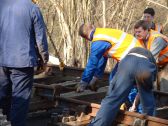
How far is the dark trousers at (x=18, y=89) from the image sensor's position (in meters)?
5.50

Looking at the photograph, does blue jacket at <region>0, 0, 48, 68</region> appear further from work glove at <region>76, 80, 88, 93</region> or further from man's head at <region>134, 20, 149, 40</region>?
man's head at <region>134, 20, 149, 40</region>

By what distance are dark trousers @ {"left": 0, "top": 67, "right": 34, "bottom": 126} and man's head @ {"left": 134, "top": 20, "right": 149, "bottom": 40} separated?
6.23ft

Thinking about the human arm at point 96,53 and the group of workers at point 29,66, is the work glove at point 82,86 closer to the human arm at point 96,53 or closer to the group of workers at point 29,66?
the human arm at point 96,53

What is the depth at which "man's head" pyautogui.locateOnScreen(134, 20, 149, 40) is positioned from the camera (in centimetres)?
656

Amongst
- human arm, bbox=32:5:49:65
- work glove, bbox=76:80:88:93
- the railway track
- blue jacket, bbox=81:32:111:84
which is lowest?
the railway track

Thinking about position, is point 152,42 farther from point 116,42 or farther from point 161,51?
point 116,42

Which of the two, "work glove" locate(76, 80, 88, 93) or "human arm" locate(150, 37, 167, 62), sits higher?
"human arm" locate(150, 37, 167, 62)

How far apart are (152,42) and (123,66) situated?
200 centimetres

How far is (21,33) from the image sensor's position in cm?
550

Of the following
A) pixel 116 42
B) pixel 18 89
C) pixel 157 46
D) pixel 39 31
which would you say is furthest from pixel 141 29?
pixel 18 89

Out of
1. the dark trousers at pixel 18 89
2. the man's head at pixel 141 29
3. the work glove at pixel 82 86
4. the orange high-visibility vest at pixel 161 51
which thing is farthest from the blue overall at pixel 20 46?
the orange high-visibility vest at pixel 161 51

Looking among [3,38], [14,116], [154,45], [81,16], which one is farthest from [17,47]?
[81,16]

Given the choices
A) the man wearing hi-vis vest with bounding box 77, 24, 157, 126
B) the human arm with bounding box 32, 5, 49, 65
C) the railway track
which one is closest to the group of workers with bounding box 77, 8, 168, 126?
the man wearing hi-vis vest with bounding box 77, 24, 157, 126

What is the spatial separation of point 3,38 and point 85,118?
1.55 meters
